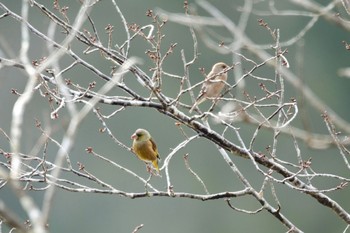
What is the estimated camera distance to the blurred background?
1480cm

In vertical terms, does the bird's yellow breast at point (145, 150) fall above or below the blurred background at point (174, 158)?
below

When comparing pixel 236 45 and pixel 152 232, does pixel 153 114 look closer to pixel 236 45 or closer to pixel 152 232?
pixel 152 232

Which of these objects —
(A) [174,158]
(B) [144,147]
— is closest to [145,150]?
(B) [144,147]

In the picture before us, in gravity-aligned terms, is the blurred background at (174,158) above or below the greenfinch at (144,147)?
above

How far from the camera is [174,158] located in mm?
15094

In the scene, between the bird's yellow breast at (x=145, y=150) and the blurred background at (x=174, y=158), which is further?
the blurred background at (x=174, y=158)

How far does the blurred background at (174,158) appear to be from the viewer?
1480 centimetres

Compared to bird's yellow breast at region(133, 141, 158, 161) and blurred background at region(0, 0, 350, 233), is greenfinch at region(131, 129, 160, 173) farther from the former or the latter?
blurred background at region(0, 0, 350, 233)

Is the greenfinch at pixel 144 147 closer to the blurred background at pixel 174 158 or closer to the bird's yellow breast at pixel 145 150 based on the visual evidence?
the bird's yellow breast at pixel 145 150

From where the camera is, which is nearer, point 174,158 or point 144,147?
point 144,147

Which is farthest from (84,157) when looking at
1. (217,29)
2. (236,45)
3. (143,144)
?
(236,45)

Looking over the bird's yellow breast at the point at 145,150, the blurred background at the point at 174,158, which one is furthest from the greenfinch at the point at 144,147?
the blurred background at the point at 174,158

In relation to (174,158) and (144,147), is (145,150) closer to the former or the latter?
(144,147)

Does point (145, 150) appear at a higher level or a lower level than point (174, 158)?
lower
